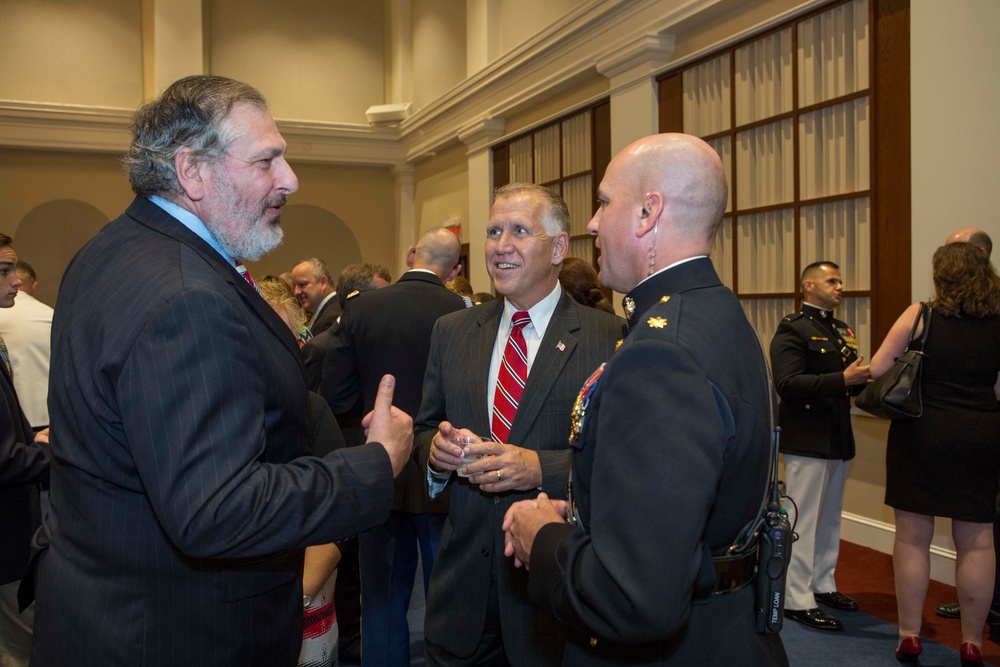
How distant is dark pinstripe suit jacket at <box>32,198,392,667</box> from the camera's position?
121 centimetres

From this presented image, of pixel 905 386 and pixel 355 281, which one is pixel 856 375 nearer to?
pixel 905 386

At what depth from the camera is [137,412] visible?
1204 millimetres

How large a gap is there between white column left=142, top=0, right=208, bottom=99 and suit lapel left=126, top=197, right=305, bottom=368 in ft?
33.8

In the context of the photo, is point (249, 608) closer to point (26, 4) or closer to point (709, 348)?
point (709, 348)

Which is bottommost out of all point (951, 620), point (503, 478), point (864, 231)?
point (951, 620)

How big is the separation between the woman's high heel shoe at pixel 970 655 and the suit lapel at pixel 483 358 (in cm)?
236

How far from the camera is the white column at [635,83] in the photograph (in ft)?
20.6

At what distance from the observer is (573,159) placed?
7.87 metres

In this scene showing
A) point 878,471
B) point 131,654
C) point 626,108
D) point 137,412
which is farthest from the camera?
point 626,108

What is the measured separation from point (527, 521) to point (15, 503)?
197 cm

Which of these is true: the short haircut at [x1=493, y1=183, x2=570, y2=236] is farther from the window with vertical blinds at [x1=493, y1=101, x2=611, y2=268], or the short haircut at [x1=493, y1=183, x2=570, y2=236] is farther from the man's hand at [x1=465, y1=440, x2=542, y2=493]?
the window with vertical blinds at [x1=493, y1=101, x2=611, y2=268]

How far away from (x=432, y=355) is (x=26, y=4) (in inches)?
445

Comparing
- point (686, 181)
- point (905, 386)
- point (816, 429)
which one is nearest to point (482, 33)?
point (816, 429)

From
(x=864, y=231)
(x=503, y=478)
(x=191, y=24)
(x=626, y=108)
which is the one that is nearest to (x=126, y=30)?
(x=191, y=24)
